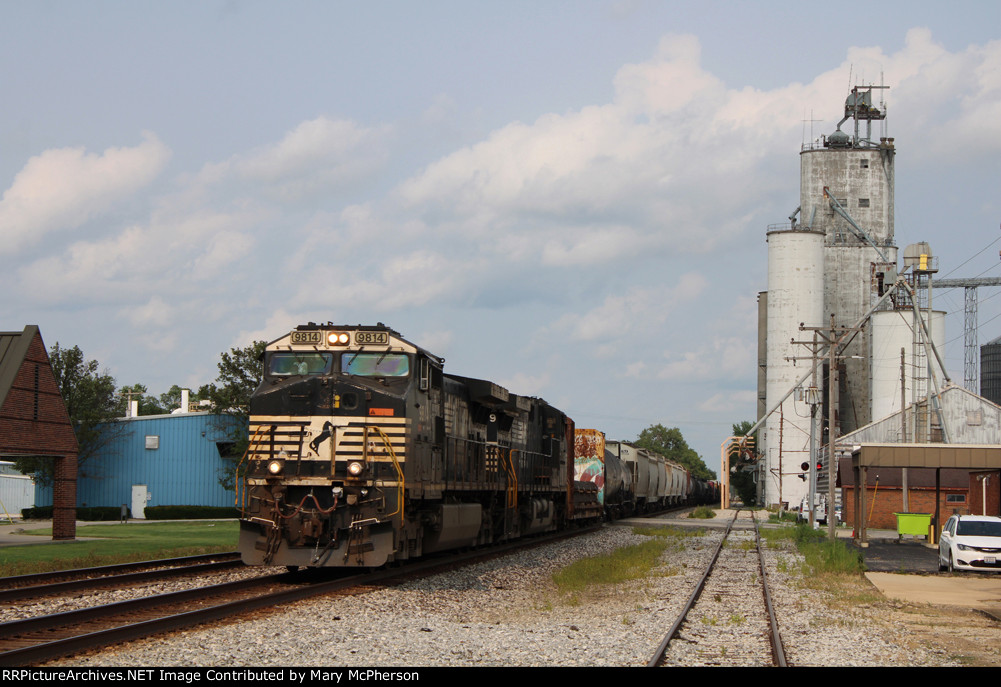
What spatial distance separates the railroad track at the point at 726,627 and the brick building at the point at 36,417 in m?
19.3

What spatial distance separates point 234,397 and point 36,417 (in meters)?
25.0

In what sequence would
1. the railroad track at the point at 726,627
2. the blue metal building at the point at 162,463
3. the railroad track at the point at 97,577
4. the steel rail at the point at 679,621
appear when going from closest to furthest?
the steel rail at the point at 679,621, the railroad track at the point at 726,627, the railroad track at the point at 97,577, the blue metal building at the point at 162,463

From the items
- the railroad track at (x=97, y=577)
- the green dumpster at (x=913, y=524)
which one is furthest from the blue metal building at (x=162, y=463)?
the railroad track at (x=97, y=577)

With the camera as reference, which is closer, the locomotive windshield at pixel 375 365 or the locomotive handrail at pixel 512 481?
the locomotive windshield at pixel 375 365

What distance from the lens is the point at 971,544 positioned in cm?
2320

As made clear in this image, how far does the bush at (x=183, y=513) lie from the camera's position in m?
51.8

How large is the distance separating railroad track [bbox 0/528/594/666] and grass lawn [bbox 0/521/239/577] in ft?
18.8

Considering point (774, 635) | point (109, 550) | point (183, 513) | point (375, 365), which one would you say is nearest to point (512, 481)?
point (375, 365)

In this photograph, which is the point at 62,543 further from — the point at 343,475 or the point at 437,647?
the point at 437,647

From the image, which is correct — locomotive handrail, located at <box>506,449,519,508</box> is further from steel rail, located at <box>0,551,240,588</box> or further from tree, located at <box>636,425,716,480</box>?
tree, located at <box>636,425,716,480</box>

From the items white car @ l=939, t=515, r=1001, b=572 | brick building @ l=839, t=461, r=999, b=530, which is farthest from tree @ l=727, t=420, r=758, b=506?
white car @ l=939, t=515, r=1001, b=572

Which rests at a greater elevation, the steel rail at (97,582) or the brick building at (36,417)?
the brick building at (36,417)

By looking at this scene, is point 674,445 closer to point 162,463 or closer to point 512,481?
point 162,463

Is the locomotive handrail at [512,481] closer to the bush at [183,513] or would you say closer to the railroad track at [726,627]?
the railroad track at [726,627]
